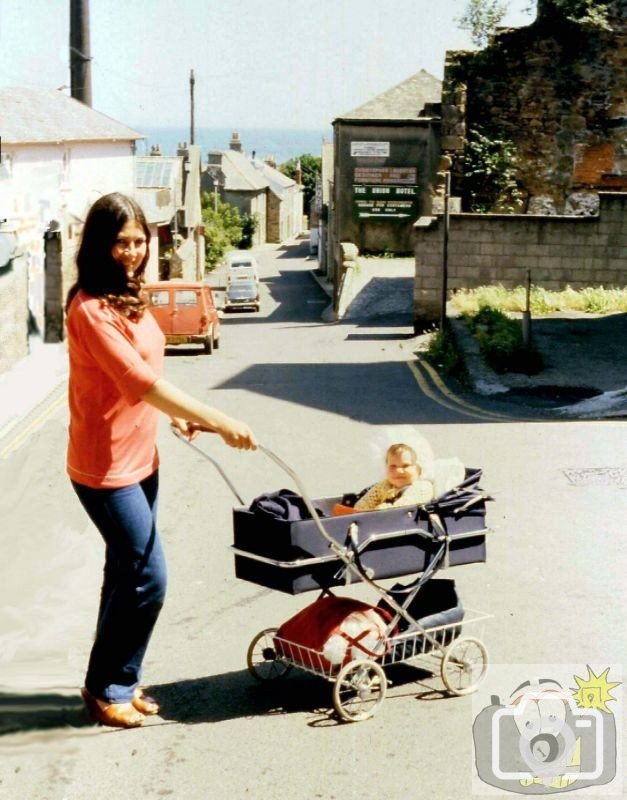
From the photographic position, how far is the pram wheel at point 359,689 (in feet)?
19.6

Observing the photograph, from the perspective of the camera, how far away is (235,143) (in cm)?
11306

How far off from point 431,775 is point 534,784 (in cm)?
44

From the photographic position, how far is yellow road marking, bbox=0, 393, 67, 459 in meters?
13.9

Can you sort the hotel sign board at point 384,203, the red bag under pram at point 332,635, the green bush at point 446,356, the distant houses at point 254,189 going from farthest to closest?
the distant houses at point 254,189 < the hotel sign board at point 384,203 < the green bush at point 446,356 < the red bag under pram at point 332,635

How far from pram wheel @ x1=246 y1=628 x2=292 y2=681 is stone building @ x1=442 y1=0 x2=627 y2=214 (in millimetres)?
29703

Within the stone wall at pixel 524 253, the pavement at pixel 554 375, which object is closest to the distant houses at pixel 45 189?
the pavement at pixel 554 375

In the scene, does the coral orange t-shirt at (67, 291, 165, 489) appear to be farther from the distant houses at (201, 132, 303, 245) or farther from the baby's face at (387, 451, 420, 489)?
the distant houses at (201, 132, 303, 245)

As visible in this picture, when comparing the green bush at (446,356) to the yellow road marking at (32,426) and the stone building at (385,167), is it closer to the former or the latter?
the yellow road marking at (32,426)

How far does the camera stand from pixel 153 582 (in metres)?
5.79

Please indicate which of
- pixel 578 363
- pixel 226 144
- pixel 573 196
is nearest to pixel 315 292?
pixel 573 196

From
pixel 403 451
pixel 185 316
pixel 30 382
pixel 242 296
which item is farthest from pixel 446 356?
pixel 242 296

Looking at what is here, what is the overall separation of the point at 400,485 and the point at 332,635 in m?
0.93

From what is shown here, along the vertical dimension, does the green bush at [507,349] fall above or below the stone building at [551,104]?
below

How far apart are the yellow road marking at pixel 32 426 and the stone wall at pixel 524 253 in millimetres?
12155
